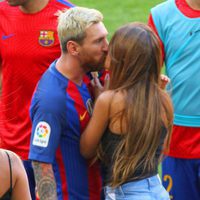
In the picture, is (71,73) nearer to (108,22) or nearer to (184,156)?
(184,156)

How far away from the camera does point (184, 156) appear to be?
591 cm

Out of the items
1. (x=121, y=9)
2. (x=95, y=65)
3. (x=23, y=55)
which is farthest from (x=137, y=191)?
(x=121, y=9)

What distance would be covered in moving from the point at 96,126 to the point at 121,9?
34.9 ft

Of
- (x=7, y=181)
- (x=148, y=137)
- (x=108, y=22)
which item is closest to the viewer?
(x=7, y=181)

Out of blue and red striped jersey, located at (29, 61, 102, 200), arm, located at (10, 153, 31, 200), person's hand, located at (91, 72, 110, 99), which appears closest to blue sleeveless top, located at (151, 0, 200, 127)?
person's hand, located at (91, 72, 110, 99)

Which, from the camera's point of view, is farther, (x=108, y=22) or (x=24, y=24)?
(x=108, y=22)

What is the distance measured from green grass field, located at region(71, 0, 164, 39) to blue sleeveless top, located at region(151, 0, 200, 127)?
834 centimetres

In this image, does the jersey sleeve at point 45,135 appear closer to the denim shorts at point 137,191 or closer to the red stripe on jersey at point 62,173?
the red stripe on jersey at point 62,173

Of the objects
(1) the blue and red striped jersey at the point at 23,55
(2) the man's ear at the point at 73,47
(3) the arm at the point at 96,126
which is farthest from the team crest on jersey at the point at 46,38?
(3) the arm at the point at 96,126

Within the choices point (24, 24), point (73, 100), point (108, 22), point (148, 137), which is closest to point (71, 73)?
point (73, 100)

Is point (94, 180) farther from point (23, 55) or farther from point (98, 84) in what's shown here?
point (23, 55)

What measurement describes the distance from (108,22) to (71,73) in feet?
30.9

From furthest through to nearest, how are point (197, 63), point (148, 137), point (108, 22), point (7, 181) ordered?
Answer: point (108, 22) < point (197, 63) < point (148, 137) < point (7, 181)

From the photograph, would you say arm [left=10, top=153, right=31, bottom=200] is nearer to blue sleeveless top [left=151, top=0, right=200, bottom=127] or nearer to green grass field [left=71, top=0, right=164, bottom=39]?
blue sleeveless top [left=151, top=0, right=200, bottom=127]
